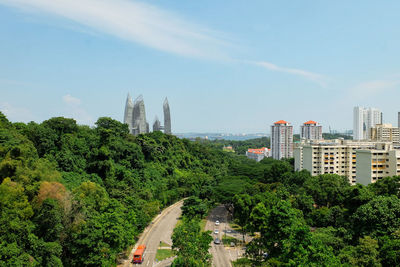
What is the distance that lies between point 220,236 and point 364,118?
266 feet

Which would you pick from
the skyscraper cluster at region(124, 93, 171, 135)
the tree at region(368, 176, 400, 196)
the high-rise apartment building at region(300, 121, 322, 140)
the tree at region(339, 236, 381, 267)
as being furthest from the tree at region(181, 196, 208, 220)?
the high-rise apartment building at region(300, 121, 322, 140)

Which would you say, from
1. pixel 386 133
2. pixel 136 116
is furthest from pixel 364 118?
pixel 136 116

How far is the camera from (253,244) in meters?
17.5

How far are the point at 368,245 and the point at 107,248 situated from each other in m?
12.9

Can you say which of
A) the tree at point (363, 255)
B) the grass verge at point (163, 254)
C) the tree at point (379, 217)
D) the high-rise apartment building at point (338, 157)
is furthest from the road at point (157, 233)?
→ the high-rise apartment building at point (338, 157)

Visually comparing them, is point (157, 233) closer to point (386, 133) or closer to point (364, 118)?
point (386, 133)

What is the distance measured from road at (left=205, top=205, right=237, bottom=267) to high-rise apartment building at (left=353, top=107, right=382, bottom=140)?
69.7 meters

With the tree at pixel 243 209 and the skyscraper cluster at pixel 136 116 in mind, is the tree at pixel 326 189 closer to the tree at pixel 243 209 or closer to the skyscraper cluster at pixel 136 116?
the tree at pixel 243 209

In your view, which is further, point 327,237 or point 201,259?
point 327,237

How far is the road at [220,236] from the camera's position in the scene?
19.9 m

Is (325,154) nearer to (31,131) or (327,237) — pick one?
(327,237)

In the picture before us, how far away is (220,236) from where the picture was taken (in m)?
25.1

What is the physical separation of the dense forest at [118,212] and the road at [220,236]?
198 centimetres

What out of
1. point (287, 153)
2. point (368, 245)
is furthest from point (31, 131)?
point (287, 153)
